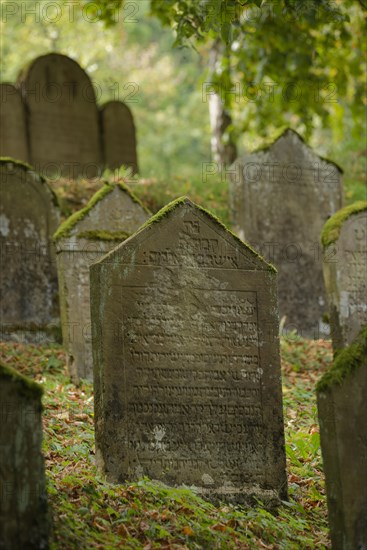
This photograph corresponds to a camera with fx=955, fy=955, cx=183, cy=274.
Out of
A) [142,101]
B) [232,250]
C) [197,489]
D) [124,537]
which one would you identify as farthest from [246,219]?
[142,101]

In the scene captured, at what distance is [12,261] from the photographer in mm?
12617

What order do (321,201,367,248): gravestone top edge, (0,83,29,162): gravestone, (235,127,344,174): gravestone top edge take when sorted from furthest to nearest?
1. (0,83,29,162): gravestone
2. (235,127,344,174): gravestone top edge
3. (321,201,367,248): gravestone top edge

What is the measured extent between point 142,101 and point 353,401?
29.5 m

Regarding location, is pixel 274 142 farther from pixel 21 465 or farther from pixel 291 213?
pixel 21 465

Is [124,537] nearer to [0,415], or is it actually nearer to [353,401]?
[0,415]

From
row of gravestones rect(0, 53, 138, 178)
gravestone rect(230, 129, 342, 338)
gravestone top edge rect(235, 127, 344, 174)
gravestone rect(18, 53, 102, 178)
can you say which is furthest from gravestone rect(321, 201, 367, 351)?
gravestone rect(18, 53, 102, 178)

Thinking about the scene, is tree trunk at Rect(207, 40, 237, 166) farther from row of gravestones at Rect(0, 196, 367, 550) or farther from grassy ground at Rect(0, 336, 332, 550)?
row of gravestones at Rect(0, 196, 367, 550)

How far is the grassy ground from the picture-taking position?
241 inches

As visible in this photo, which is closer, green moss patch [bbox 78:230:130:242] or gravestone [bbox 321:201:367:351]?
green moss patch [bbox 78:230:130:242]

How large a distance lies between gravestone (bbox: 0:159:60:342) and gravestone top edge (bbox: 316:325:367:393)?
673 centimetres

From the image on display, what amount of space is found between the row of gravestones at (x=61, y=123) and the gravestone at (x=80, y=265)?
5854mm

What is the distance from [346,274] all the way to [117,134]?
8.06 m

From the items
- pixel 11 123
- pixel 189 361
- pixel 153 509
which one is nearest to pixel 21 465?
pixel 153 509

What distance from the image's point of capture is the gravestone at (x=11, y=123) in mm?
17000
